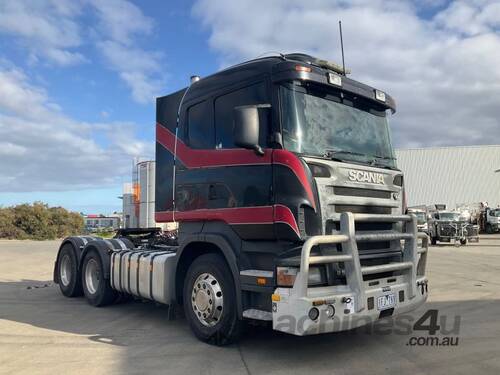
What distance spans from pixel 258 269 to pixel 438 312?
4.05m

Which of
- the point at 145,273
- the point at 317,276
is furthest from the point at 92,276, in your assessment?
the point at 317,276

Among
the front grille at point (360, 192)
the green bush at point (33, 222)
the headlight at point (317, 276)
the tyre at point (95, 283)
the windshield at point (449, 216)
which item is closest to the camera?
the headlight at point (317, 276)

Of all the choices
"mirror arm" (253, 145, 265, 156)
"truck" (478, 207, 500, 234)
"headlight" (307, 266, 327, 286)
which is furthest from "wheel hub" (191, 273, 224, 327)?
"truck" (478, 207, 500, 234)

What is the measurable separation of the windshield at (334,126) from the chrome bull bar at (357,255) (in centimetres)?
76

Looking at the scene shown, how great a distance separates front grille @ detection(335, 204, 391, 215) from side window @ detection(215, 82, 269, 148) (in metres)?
1.42

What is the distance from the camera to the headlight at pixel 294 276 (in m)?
4.81

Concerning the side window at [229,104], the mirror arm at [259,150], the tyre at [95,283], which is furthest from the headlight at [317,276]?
the tyre at [95,283]

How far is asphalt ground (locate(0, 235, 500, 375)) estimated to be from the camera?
5.09m

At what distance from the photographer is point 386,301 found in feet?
17.5

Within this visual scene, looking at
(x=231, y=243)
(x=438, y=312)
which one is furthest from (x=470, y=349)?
(x=231, y=243)

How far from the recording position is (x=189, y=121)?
6.71 m

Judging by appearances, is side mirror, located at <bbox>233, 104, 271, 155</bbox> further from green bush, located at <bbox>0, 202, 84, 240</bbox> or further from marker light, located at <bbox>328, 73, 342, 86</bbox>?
green bush, located at <bbox>0, 202, 84, 240</bbox>

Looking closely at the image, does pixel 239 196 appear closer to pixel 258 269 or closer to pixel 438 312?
pixel 258 269

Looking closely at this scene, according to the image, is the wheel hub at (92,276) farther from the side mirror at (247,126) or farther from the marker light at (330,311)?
the marker light at (330,311)
